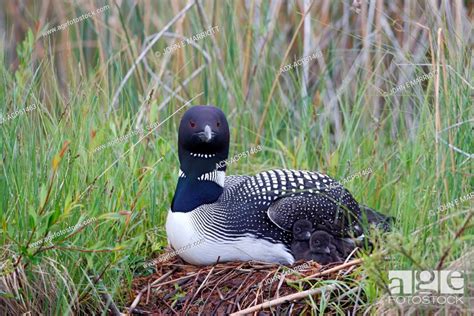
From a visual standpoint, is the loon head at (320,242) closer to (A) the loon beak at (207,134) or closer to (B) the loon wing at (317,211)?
(B) the loon wing at (317,211)

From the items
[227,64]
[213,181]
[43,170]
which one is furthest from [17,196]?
[227,64]

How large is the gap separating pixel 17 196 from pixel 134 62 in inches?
74.9

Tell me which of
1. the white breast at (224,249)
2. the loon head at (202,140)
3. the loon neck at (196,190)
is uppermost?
the loon head at (202,140)

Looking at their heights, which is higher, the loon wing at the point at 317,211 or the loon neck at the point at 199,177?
the loon neck at the point at 199,177

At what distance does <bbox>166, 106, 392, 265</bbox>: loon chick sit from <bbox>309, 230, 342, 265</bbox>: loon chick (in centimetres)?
6

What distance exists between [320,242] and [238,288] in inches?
17.6

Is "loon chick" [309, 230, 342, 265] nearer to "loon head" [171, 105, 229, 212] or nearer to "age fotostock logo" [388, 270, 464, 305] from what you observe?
"loon head" [171, 105, 229, 212]

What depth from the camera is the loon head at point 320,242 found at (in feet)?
14.3

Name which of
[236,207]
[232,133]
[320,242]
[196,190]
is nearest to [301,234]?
[320,242]

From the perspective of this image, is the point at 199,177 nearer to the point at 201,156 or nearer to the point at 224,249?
the point at 201,156

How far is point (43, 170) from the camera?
412 cm

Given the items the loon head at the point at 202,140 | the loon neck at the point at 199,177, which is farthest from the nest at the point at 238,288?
the loon head at the point at 202,140

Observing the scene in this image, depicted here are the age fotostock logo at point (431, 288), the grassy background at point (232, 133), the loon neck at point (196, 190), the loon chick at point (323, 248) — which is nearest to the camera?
the age fotostock logo at point (431, 288)

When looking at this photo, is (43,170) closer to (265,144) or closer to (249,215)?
(249,215)
